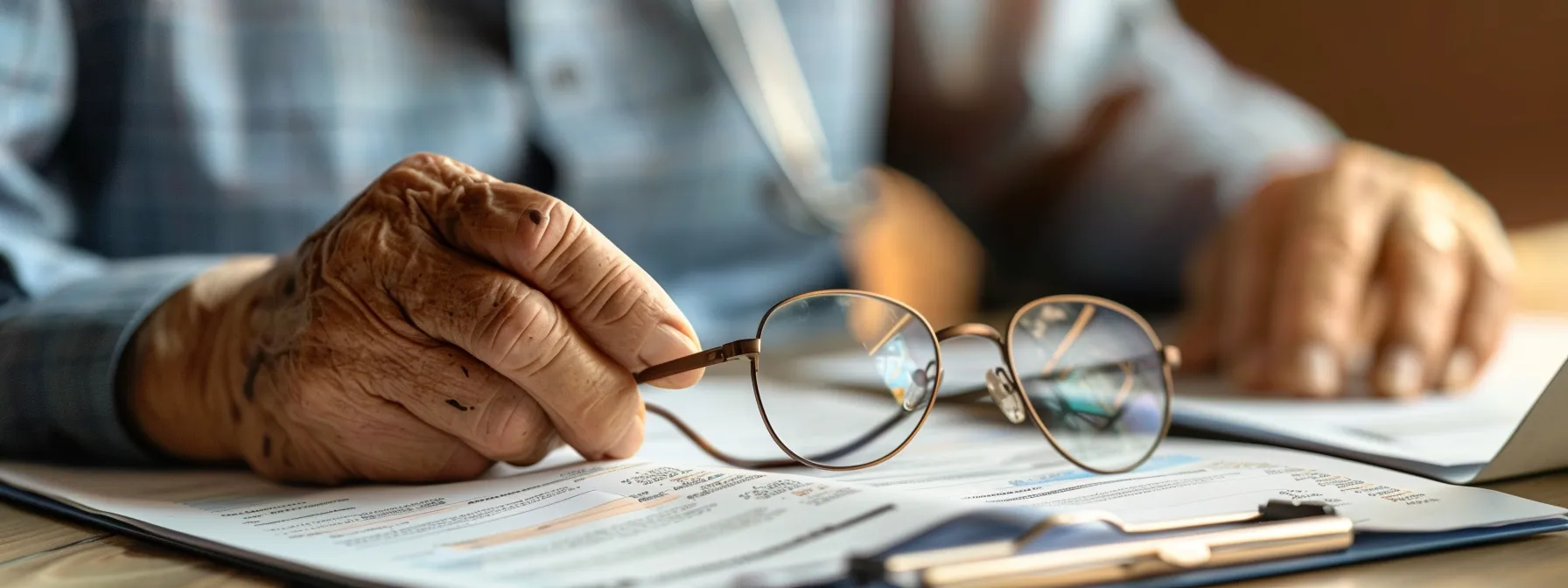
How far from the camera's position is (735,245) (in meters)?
1.33

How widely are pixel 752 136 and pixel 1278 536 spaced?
92cm

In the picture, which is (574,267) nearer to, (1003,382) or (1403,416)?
(1003,382)

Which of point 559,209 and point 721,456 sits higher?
point 559,209

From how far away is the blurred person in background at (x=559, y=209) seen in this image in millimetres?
500

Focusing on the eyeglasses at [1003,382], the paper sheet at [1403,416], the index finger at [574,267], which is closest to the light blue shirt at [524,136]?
the index finger at [574,267]

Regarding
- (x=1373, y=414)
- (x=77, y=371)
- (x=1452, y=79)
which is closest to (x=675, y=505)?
(x=77, y=371)

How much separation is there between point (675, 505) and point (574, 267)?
12 centimetres

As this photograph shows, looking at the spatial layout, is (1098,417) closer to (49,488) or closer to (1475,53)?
(49,488)

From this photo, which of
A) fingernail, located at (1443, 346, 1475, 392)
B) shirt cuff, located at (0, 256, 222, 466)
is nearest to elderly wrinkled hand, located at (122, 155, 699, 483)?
shirt cuff, located at (0, 256, 222, 466)

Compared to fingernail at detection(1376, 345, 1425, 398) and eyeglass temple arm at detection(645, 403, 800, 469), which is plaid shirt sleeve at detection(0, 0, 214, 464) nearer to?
eyeglass temple arm at detection(645, 403, 800, 469)

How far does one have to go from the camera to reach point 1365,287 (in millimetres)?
900

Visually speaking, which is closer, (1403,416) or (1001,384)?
(1001,384)

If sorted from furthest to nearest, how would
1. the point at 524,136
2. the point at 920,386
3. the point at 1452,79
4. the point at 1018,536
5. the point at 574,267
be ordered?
the point at 1452,79
the point at 524,136
the point at 920,386
the point at 574,267
the point at 1018,536

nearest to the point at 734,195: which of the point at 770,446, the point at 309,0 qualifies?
the point at 309,0
